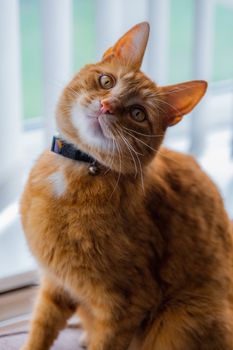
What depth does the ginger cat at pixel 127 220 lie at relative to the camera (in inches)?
46.9

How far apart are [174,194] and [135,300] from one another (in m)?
0.23

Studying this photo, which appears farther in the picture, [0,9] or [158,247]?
[0,9]

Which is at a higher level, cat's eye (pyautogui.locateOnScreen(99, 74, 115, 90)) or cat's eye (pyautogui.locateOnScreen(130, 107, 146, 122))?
cat's eye (pyautogui.locateOnScreen(99, 74, 115, 90))

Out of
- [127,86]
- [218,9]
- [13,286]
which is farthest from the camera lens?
[218,9]

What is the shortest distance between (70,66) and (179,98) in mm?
540

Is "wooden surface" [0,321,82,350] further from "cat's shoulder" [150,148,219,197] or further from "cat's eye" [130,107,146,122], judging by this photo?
"cat's eye" [130,107,146,122]

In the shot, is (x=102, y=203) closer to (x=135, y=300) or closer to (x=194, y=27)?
(x=135, y=300)

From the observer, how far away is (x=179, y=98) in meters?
1.22

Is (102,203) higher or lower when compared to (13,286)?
higher

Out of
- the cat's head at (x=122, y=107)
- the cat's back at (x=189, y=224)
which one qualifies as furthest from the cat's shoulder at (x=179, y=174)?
the cat's head at (x=122, y=107)

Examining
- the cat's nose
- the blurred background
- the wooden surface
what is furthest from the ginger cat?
the blurred background

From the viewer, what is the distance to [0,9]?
157cm

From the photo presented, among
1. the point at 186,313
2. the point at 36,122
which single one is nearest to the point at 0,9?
the point at 36,122

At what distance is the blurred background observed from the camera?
1.63 metres
